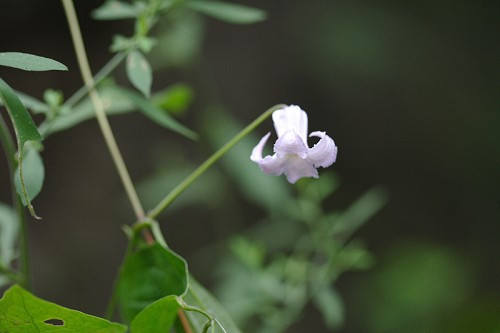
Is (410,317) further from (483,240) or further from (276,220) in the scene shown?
(483,240)

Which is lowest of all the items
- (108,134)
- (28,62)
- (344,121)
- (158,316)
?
(158,316)

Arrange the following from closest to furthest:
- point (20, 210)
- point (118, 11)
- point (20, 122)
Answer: point (20, 122) → point (20, 210) → point (118, 11)

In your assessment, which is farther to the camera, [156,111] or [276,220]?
[276,220]

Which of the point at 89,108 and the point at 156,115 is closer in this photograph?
the point at 156,115

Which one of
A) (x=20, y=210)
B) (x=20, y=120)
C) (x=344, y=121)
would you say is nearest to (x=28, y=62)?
(x=20, y=120)

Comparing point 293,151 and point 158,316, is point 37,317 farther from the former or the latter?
point 293,151

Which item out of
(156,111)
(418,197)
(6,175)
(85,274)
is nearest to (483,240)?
(418,197)

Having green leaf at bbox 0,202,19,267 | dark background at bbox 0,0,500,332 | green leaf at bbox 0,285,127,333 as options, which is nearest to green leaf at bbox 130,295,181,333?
green leaf at bbox 0,285,127,333
